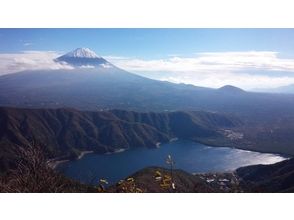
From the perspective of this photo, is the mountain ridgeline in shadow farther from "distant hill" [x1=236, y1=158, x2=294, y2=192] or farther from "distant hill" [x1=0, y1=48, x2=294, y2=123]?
"distant hill" [x1=236, y1=158, x2=294, y2=192]

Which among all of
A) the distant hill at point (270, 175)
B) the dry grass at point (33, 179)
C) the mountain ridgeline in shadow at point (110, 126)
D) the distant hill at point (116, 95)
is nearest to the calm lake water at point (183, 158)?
the mountain ridgeline in shadow at point (110, 126)

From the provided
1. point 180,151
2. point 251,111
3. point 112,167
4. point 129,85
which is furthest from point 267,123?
point 112,167

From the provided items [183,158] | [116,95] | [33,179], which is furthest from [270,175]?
[116,95]

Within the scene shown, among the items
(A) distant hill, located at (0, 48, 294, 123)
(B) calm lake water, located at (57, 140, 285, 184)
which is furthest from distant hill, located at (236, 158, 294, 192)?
(A) distant hill, located at (0, 48, 294, 123)

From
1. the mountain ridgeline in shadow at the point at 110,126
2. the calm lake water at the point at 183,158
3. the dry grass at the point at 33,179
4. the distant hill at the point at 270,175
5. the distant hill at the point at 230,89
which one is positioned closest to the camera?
Result: the dry grass at the point at 33,179

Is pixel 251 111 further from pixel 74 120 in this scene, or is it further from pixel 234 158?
pixel 74 120

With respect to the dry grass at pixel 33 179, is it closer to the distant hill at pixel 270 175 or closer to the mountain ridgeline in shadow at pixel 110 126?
the distant hill at pixel 270 175

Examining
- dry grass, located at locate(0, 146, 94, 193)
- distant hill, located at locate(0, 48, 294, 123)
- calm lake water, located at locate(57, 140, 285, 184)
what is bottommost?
calm lake water, located at locate(57, 140, 285, 184)
